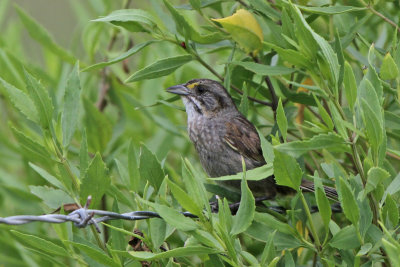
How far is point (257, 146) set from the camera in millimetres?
4613

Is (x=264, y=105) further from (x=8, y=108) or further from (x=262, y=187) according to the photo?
(x=8, y=108)

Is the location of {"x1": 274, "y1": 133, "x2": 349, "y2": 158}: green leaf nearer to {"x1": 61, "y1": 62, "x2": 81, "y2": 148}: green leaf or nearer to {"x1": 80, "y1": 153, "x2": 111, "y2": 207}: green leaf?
{"x1": 80, "y1": 153, "x2": 111, "y2": 207}: green leaf

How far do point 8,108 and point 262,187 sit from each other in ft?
6.65

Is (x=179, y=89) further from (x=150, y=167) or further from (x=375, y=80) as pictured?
(x=375, y=80)

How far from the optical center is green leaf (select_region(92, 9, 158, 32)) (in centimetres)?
347

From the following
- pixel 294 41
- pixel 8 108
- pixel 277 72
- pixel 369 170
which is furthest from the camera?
pixel 8 108

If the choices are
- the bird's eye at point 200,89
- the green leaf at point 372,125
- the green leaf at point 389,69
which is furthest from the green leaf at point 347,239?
the bird's eye at point 200,89

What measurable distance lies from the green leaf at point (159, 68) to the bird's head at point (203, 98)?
3.04ft

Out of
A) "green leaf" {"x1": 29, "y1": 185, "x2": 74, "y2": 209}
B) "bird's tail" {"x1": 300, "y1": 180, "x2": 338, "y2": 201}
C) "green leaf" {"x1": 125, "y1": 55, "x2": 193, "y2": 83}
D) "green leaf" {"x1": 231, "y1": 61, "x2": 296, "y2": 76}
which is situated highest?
"green leaf" {"x1": 125, "y1": 55, "x2": 193, "y2": 83}

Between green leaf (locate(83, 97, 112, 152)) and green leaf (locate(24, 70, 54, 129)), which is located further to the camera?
green leaf (locate(83, 97, 112, 152))

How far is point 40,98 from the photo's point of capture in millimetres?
3139

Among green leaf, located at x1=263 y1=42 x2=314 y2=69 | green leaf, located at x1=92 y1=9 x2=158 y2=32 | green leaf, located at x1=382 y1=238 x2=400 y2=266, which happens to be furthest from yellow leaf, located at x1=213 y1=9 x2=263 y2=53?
green leaf, located at x1=382 y1=238 x2=400 y2=266

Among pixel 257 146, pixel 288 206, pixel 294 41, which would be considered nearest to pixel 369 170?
pixel 294 41

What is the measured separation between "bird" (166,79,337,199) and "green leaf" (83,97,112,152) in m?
0.45
